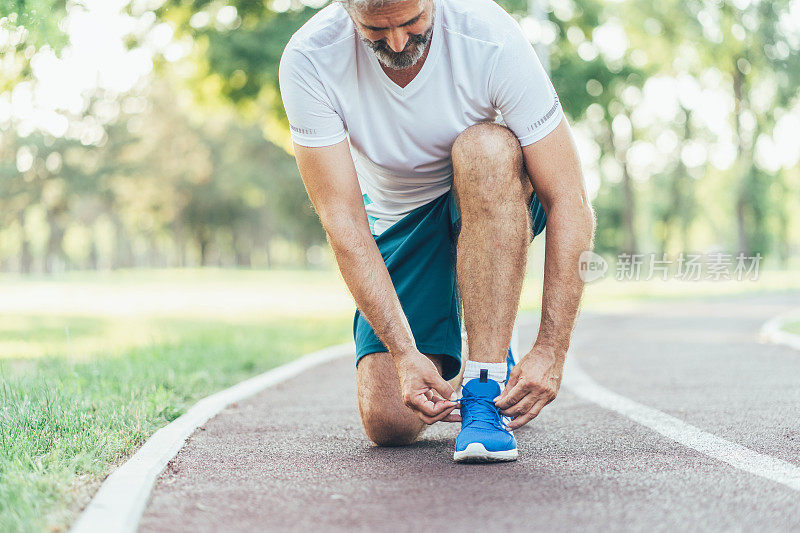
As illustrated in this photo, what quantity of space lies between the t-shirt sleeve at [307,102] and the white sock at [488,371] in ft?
3.31

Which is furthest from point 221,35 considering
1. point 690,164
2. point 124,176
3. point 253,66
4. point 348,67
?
point 124,176

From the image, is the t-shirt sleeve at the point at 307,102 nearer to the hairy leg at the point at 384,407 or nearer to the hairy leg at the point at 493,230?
the hairy leg at the point at 493,230

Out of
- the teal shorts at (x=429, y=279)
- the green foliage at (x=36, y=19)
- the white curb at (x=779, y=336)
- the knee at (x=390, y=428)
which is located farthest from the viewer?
the white curb at (x=779, y=336)

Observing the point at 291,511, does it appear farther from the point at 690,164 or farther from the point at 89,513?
the point at 690,164

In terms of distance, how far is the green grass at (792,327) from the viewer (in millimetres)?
9211

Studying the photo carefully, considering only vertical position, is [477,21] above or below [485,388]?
above

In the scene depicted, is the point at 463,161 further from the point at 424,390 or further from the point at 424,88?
the point at 424,390

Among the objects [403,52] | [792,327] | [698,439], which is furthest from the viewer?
[792,327]

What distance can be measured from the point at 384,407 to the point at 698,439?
4.21 ft

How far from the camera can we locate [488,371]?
10.6ft

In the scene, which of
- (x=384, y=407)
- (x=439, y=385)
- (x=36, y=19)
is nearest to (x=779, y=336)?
(x=384, y=407)

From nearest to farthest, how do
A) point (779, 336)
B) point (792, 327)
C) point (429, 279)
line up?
point (429, 279) → point (779, 336) → point (792, 327)

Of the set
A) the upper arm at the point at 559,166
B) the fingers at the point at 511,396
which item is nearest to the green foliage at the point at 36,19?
the upper arm at the point at 559,166

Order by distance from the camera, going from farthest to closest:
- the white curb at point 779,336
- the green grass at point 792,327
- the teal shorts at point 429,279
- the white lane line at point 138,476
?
the green grass at point 792,327 → the white curb at point 779,336 → the teal shorts at point 429,279 → the white lane line at point 138,476
